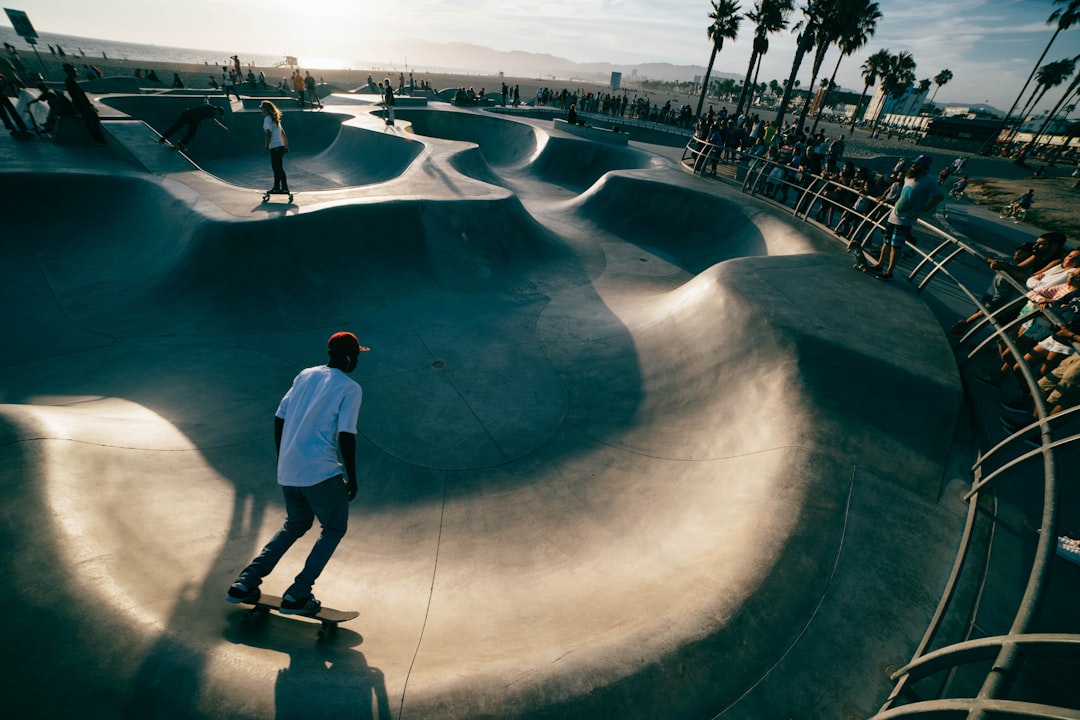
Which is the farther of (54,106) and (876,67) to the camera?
(876,67)

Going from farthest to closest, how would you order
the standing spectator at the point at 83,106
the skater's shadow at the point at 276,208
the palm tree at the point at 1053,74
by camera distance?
the palm tree at the point at 1053,74 → the standing spectator at the point at 83,106 → the skater's shadow at the point at 276,208

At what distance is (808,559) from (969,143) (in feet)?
278

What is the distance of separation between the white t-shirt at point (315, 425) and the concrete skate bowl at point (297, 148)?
16477 millimetres

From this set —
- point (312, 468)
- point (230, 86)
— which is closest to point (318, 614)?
point (312, 468)

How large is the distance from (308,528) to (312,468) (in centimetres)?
51

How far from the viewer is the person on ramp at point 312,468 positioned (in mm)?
3186

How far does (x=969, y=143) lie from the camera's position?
190ft

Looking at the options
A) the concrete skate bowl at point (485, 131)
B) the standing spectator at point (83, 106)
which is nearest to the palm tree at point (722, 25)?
A: the concrete skate bowl at point (485, 131)

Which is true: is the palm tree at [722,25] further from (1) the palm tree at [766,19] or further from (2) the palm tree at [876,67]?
(2) the palm tree at [876,67]

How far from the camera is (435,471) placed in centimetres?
593

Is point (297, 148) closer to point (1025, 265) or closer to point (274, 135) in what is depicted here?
point (274, 135)

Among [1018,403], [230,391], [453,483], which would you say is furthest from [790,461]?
[230,391]

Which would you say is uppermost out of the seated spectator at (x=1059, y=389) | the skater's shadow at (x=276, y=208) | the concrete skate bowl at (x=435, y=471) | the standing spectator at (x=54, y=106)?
the standing spectator at (x=54, y=106)

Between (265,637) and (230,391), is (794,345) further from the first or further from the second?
(230,391)
